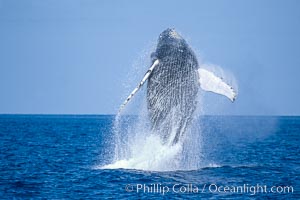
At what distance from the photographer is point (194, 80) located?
18578mm

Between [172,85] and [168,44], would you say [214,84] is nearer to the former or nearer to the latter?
[172,85]

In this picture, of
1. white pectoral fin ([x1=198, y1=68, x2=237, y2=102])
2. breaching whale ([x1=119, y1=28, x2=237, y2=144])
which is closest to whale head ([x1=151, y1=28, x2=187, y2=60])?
breaching whale ([x1=119, y1=28, x2=237, y2=144])

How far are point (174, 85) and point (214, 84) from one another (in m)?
1.20

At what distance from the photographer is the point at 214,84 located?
18688 millimetres

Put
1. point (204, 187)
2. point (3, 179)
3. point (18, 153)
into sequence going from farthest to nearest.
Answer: point (18, 153), point (3, 179), point (204, 187)

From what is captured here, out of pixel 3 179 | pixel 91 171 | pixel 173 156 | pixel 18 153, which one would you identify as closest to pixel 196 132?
pixel 173 156

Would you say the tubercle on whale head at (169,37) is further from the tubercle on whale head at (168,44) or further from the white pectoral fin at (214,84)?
the white pectoral fin at (214,84)

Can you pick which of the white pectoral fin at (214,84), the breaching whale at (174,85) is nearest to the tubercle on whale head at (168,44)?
the breaching whale at (174,85)

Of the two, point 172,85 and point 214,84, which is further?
point 214,84

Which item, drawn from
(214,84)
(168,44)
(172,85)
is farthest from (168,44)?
(214,84)

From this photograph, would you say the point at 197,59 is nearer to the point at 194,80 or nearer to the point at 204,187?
the point at 194,80

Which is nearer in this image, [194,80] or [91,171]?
[194,80]

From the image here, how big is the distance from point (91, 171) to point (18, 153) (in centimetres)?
1047

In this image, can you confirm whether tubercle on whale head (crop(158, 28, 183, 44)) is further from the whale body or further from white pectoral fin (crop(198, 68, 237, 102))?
white pectoral fin (crop(198, 68, 237, 102))
